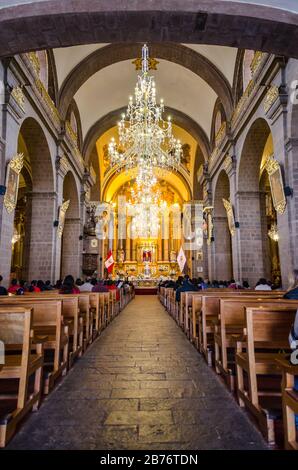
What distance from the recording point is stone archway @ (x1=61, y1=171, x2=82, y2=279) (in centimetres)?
1327

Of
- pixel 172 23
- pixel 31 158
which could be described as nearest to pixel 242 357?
pixel 172 23

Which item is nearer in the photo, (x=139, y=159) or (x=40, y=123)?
(x=40, y=123)

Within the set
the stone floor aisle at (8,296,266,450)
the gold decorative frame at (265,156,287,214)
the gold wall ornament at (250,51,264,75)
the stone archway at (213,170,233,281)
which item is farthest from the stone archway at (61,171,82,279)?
the stone floor aisle at (8,296,266,450)

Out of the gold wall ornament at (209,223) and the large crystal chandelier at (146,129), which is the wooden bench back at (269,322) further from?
the gold wall ornament at (209,223)

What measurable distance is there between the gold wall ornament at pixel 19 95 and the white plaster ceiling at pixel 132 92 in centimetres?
579

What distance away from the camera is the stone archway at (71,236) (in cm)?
1327

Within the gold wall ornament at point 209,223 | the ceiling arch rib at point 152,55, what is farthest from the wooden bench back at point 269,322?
the gold wall ornament at point 209,223

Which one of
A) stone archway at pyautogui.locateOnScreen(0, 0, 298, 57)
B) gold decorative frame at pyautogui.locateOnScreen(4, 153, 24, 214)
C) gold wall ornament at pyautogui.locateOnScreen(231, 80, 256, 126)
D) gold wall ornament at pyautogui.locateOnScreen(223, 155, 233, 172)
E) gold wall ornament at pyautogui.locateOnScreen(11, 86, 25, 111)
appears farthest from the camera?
gold wall ornament at pyautogui.locateOnScreen(223, 155, 233, 172)

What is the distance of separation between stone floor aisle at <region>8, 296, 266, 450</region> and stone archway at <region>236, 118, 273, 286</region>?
6658 millimetres

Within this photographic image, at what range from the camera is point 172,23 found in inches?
170

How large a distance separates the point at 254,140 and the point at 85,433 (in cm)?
932

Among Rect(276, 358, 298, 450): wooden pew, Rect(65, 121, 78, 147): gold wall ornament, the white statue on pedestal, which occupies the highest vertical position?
Rect(65, 121, 78, 147): gold wall ornament

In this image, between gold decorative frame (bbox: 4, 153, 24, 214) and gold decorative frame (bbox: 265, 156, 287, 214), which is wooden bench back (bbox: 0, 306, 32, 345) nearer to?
gold decorative frame (bbox: 4, 153, 24, 214)
